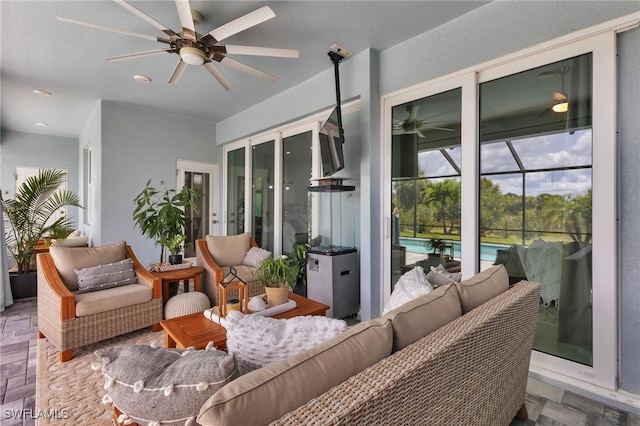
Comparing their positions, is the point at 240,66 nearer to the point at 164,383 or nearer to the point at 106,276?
the point at 106,276

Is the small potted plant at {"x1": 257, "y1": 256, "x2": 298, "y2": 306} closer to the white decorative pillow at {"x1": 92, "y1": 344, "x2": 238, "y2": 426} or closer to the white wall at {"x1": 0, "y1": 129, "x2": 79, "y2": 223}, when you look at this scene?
the white decorative pillow at {"x1": 92, "y1": 344, "x2": 238, "y2": 426}

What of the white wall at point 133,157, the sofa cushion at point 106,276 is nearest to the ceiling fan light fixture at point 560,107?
the sofa cushion at point 106,276

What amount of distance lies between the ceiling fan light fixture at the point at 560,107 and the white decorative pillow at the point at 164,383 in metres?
2.65

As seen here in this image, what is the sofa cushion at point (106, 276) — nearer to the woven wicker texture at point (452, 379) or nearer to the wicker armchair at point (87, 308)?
the wicker armchair at point (87, 308)

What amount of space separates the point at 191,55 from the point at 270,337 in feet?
7.58

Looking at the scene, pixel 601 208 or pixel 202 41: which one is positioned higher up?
pixel 202 41

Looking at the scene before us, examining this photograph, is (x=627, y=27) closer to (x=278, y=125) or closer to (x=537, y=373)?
(x=537, y=373)

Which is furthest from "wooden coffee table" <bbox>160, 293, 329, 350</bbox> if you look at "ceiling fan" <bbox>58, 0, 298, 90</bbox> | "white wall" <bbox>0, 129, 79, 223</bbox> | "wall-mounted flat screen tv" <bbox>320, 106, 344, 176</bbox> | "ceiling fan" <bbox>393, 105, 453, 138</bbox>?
"white wall" <bbox>0, 129, 79, 223</bbox>

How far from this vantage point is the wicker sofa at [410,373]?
2.30ft

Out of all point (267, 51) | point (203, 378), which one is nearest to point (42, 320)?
point (203, 378)

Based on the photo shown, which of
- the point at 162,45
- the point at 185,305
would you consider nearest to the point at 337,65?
Result: the point at 162,45

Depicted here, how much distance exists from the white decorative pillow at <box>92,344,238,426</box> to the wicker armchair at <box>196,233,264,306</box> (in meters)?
2.44

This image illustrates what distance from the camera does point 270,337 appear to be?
112cm

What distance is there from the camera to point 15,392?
2045 mm
